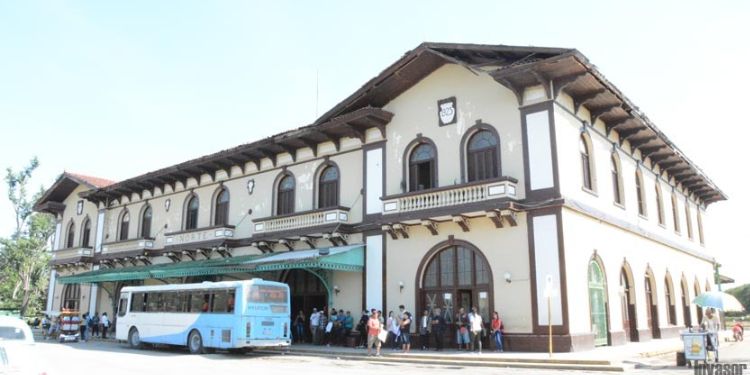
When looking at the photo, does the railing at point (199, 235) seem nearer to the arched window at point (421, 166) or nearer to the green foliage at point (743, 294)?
the arched window at point (421, 166)

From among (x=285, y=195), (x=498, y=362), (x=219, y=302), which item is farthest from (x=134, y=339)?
(x=498, y=362)

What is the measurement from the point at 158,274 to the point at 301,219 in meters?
8.13

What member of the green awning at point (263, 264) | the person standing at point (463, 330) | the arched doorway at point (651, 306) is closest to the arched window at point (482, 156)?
the person standing at point (463, 330)

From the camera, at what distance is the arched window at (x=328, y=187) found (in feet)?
81.5

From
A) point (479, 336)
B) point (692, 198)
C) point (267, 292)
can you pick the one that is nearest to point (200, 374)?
point (267, 292)

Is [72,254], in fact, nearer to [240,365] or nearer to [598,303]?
[240,365]

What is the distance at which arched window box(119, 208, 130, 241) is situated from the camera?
35.4m

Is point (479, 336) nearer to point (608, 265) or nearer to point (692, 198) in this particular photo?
point (608, 265)

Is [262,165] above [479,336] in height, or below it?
above

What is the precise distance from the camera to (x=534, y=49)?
18.6 meters

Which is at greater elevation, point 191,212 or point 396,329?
point 191,212

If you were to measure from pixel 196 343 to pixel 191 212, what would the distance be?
39.8 feet

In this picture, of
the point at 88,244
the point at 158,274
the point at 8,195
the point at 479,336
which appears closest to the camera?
the point at 479,336

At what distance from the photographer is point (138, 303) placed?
23.3m
